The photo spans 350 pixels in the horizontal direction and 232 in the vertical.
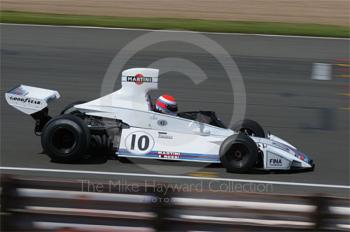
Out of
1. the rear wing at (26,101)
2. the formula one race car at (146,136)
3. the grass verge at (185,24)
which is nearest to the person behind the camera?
the formula one race car at (146,136)

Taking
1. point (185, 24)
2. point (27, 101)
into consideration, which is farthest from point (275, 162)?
point (185, 24)

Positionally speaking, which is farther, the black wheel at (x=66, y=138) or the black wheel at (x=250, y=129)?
the black wheel at (x=250, y=129)

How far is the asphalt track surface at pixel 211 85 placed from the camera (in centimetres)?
1069

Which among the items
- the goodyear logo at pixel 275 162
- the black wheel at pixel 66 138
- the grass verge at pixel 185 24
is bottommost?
the goodyear logo at pixel 275 162

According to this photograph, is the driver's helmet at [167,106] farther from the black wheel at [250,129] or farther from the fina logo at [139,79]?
the black wheel at [250,129]

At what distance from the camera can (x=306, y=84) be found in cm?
1590

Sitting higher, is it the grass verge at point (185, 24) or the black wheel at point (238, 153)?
the grass verge at point (185, 24)

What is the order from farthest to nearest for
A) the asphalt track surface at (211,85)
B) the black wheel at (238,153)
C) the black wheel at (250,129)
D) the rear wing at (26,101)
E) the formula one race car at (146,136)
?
the black wheel at (250,129) → the rear wing at (26,101) → the asphalt track surface at (211,85) → the formula one race car at (146,136) → the black wheel at (238,153)

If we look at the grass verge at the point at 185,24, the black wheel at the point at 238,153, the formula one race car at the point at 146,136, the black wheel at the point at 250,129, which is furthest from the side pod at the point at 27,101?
the grass verge at the point at 185,24

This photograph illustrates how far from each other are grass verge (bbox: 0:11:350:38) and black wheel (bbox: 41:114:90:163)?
947 cm

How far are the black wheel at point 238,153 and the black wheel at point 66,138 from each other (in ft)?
6.53

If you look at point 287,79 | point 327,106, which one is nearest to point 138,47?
point 287,79

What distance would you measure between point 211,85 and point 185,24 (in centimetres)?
470

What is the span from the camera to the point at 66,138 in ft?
34.6
